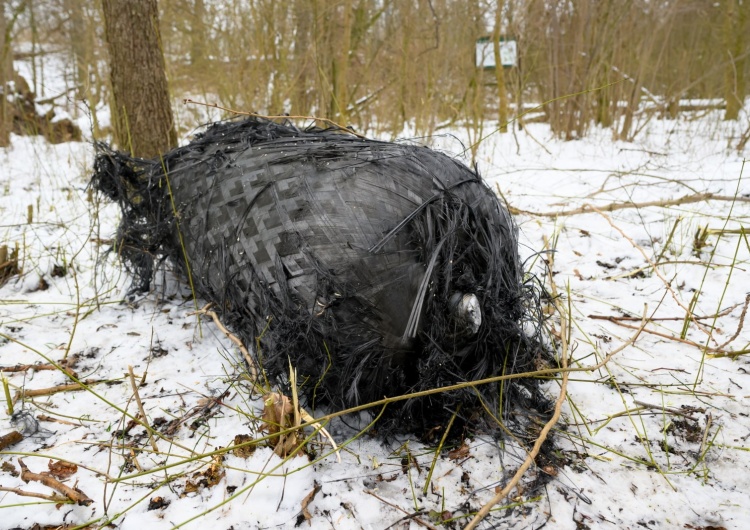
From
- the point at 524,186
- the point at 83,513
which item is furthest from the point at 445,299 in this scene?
the point at 524,186

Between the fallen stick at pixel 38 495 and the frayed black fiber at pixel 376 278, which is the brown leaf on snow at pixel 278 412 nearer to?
the frayed black fiber at pixel 376 278

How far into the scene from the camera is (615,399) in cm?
135

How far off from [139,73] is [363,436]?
8.38ft

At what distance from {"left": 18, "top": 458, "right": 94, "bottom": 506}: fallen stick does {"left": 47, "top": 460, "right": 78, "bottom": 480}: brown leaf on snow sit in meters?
0.03

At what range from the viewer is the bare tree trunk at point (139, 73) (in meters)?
2.60

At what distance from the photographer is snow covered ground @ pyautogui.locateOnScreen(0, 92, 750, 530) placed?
100 cm

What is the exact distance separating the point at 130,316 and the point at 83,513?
1074mm

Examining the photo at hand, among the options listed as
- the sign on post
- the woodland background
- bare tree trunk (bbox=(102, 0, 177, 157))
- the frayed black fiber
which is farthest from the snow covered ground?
the sign on post

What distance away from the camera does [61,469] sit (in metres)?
1.12

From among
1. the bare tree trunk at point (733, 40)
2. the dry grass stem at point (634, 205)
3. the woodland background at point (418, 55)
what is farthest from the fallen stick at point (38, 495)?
the bare tree trunk at point (733, 40)

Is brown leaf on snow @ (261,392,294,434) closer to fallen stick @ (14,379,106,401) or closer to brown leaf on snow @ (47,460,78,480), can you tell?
brown leaf on snow @ (47,460,78,480)

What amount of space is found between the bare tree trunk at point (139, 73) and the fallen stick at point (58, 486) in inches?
78.7

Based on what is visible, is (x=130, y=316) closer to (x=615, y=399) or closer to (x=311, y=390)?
(x=311, y=390)

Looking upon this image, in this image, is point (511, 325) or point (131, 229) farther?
point (131, 229)
